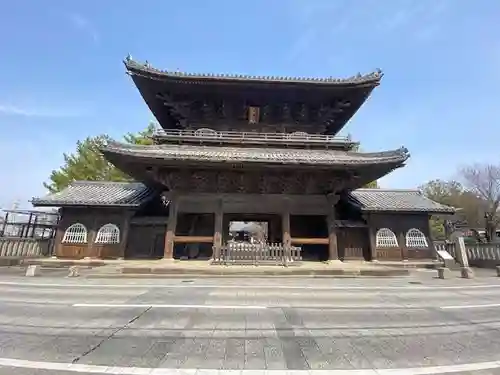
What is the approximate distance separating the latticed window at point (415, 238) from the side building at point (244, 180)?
0.06 meters

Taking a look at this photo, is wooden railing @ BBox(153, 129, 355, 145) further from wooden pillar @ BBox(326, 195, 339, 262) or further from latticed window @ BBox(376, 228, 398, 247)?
latticed window @ BBox(376, 228, 398, 247)

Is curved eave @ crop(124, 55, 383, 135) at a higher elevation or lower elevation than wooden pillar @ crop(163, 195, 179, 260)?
higher

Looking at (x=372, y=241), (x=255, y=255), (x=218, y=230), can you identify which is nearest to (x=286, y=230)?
(x=255, y=255)

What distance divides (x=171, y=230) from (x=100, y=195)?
616 cm

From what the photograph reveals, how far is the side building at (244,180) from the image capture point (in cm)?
1595

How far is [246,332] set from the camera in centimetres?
526

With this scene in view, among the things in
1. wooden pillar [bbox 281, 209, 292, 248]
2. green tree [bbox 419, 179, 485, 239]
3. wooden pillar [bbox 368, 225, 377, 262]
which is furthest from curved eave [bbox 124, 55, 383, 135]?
green tree [bbox 419, 179, 485, 239]

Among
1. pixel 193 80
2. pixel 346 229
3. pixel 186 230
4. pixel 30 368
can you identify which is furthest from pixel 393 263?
pixel 30 368

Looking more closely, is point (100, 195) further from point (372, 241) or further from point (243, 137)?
point (372, 241)

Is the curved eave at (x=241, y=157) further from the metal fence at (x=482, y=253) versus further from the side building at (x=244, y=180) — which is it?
the metal fence at (x=482, y=253)

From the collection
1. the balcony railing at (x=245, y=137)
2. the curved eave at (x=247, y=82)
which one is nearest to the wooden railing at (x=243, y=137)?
the balcony railing at (x=245, y=137)

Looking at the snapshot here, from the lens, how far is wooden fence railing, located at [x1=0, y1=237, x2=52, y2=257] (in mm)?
18627

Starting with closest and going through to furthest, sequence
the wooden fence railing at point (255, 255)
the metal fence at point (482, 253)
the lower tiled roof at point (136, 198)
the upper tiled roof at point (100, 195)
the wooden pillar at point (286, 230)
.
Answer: the wooden fence railing at point (255, 255) → the wooden pillar at point (286, 230) → the upper tiled roof at point (100, 195) → the lower tiled roof at point (136, 198) → the metal fence at point (482, 253)

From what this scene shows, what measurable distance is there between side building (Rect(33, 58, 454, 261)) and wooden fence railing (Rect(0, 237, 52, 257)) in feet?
13.7
